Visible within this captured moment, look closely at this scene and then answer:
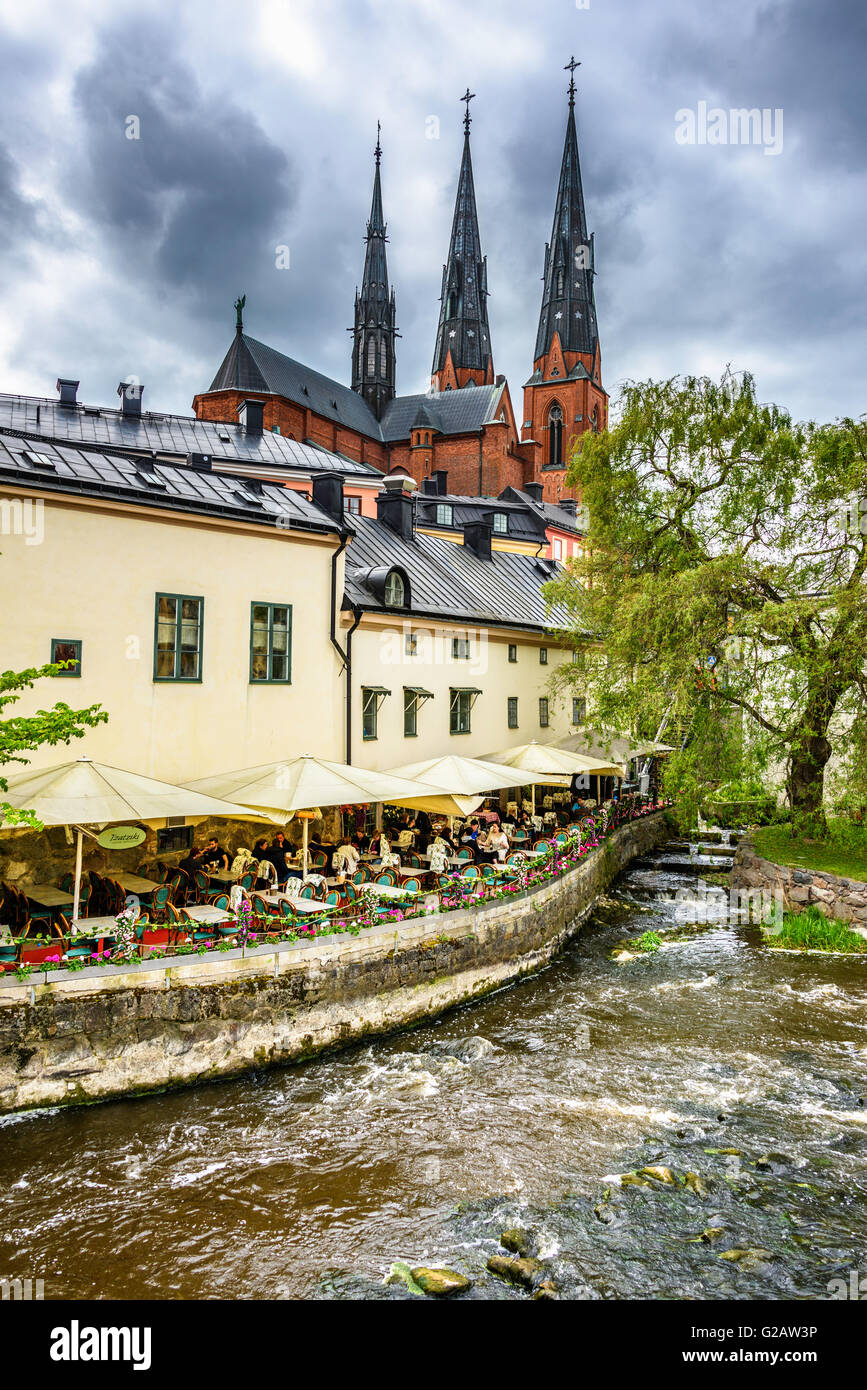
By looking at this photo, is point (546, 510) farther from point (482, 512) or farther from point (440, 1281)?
point (440, 1281)

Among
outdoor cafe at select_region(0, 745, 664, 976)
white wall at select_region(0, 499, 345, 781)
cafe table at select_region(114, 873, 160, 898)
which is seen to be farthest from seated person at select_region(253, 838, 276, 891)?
white wall at select_region(0, 499, 345, 781)

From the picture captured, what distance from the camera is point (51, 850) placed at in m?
15.8

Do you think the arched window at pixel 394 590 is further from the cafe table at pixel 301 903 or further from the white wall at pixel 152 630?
the cafe table at pixel 301 903

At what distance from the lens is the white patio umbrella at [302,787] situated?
14.7 metres

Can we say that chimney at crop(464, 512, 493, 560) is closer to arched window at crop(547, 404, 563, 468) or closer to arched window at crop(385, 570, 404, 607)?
arched window at crop(385, 570, 404, 607)

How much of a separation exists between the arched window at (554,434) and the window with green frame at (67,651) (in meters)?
72.4

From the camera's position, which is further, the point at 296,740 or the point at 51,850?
the point at 296,740

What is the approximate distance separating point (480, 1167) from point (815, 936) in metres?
12.7

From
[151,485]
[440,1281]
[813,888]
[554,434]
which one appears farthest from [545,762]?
[554,434]

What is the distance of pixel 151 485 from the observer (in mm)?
17484

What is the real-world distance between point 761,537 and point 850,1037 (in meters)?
14.1
